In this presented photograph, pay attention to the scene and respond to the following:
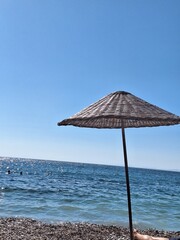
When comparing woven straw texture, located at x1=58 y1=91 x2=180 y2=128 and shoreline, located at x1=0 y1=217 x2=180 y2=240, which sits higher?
woven straw texture, located at x1=58 y1=91 x2=180 y2=128

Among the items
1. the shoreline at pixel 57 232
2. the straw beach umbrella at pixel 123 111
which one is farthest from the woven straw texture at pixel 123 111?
the shoreline at pixel 57 232

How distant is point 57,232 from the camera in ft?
34.7

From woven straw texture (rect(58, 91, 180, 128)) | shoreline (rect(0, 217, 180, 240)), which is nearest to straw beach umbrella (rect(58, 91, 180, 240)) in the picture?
woven straw texture (rect(58, 91, 180, 128))

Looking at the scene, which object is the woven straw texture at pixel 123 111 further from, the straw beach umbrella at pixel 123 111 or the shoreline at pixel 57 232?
the shoreline at pixel 57 232

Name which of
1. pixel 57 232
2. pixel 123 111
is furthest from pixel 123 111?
pixel 57 232

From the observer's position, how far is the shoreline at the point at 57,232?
A: 9881mm

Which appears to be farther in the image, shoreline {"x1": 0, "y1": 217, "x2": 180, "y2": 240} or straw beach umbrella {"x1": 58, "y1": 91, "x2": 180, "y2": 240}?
shoreline {"x1": 0, "y1": 217, "x2": 180, "y2": 240}

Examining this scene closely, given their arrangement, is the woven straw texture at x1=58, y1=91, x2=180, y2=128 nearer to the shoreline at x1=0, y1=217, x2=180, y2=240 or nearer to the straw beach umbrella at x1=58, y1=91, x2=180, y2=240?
the straw beach umbrella at x1=58, y1=91, x2=180, y2=240

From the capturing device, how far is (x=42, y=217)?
14508mm

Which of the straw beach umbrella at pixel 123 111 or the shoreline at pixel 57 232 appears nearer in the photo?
the straw beach umbrella at pixel 123 111

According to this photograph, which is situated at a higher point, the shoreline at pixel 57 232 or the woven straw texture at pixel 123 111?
the woven straw texture at pixel 123 111

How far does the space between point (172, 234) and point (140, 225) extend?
100.0 inches

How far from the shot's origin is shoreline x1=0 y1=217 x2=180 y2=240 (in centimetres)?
988

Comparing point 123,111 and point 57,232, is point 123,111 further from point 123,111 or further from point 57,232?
point 57,232
